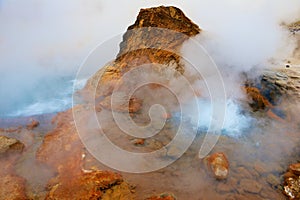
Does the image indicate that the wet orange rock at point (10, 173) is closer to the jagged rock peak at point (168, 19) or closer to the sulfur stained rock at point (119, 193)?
the sulfur stained rock at point (119, 193)

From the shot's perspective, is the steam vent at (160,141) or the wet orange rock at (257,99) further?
the wet orange rock at (257,99)

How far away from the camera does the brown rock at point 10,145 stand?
7218mm

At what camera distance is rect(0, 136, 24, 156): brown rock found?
23.7 feet

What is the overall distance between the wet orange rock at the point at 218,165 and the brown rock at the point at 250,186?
17.1 inches

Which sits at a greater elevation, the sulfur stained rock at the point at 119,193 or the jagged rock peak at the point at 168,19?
the jagged rock peak at the point at 168,19

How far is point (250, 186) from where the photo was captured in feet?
19.5

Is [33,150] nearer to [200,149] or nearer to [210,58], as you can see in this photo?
[200,149]

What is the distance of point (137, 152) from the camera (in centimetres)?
714

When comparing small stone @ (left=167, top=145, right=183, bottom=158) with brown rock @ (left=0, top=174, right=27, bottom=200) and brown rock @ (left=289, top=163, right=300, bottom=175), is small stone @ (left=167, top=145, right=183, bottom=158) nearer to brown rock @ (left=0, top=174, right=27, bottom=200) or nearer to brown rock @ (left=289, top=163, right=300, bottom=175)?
brown rock @ (left=289, top=163, right=300, bottom=175)

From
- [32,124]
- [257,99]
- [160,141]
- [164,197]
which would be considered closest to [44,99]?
[32,124]

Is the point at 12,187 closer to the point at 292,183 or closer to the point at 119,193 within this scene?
the point at 119,193

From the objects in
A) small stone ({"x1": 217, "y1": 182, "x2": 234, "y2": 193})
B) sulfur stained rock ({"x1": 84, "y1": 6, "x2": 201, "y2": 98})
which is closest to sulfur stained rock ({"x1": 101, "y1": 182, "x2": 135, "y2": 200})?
small stone ({"x1": 217, "y1": 182, "x2": 234, "y2": 193})

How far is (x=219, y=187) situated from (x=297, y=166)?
213 cm

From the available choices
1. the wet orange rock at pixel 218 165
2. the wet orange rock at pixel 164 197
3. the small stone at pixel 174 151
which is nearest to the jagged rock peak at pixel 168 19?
the small stone at pixel 174 151
